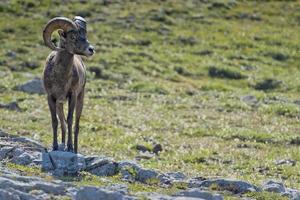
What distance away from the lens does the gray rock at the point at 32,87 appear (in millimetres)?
37344

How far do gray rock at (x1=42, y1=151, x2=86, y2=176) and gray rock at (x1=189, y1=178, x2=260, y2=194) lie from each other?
2254mm

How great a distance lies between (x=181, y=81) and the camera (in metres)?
45.6

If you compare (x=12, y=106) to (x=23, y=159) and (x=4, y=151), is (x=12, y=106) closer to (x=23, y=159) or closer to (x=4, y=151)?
(x=4, y=151)

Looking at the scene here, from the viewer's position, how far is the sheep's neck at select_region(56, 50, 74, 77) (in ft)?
60.7

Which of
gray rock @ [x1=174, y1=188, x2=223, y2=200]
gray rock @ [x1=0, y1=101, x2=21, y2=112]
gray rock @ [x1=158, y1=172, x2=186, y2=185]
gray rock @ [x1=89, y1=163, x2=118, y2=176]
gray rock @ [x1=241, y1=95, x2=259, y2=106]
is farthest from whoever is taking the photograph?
gray rock @ [x1=241, y1=95, x2=259, y2=106]

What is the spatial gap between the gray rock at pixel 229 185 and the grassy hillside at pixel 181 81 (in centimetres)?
449

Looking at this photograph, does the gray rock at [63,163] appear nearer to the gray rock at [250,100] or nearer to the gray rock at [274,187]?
the gray rock at [274,187]

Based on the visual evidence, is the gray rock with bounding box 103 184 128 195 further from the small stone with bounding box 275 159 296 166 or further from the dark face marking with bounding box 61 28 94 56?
the small stone with bounding box 275 159 296 166

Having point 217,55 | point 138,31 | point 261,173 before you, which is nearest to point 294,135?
point 261,173

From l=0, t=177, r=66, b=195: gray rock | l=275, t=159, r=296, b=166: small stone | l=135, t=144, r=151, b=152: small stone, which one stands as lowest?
l=135, t=144, r=151, b=152: small stone

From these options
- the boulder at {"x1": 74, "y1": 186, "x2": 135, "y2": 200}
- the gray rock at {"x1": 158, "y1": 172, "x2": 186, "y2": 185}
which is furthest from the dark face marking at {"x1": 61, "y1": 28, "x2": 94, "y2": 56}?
the boulder at {"x1": 74, "y1": 186, "x2": 135, "y2": 200}

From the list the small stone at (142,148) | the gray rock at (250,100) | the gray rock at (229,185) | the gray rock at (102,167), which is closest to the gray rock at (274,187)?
the gray rock at (229,185)

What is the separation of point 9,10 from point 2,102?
89.2 feet

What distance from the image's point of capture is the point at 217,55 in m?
52.0
